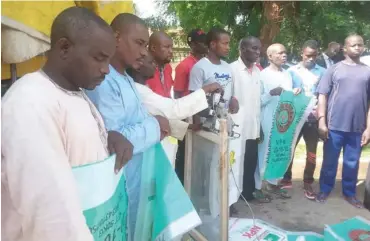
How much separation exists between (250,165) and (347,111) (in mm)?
1161

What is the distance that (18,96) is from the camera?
1.14 m

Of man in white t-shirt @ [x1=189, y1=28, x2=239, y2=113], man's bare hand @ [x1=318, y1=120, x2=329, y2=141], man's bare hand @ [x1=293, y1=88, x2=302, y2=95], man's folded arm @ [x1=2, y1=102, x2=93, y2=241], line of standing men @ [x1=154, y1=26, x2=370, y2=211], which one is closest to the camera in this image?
man's folded arm @ [x1=2, y1=102, x2=93, y2=241]

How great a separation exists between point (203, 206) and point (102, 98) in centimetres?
128

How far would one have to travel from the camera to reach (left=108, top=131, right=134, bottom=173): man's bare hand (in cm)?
164

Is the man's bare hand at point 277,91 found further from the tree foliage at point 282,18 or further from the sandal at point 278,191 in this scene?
the tree foliage at point 282,18

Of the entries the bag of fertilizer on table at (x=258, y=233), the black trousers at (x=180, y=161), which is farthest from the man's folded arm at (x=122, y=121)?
the black trousers at (x=180, y=161)

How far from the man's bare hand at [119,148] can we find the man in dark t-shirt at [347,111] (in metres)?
2.97

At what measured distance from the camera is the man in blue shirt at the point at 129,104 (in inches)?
73.0

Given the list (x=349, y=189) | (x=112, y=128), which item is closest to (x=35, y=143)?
(x=112, y=128)

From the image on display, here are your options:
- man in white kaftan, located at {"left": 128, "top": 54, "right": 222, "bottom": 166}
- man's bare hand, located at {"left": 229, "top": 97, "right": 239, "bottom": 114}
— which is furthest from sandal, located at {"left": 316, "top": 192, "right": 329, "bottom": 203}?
man in white kaftan, located at {"left": 128, "top": 54, "right": 222, "bottom": 166}

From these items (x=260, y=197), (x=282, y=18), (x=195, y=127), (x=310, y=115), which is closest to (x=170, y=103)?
(x=195, y=127)

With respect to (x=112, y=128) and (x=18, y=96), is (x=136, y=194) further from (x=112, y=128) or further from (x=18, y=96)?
(x=18, y=96)

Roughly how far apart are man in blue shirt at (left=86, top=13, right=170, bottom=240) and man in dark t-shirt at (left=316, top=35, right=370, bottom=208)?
2592 millimetres

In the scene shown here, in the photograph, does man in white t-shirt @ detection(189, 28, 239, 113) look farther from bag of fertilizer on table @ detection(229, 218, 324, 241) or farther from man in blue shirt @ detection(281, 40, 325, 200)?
man in blue shirt @ detection(281, 40, 325, 200)
